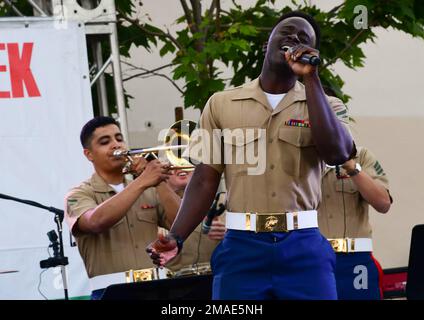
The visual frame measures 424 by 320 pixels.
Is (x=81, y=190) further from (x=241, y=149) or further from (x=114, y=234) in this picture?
(x=241, y=149)

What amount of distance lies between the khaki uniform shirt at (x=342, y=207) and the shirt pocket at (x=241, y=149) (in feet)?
7.21

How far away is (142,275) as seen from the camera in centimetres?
612

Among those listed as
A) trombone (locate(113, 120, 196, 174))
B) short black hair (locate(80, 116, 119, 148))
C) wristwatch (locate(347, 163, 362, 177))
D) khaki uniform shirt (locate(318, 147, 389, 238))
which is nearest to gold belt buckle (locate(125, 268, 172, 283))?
trombone (locate(113, 120, 196, 174))

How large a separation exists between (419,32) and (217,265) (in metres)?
4.95

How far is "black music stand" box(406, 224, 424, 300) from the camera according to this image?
5.66 m

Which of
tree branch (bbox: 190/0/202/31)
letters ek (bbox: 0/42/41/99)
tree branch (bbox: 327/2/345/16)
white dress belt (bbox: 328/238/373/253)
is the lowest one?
white dress belt (bbox: 328/238/373/253)

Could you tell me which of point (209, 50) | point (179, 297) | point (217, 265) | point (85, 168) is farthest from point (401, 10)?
point (217, 265)

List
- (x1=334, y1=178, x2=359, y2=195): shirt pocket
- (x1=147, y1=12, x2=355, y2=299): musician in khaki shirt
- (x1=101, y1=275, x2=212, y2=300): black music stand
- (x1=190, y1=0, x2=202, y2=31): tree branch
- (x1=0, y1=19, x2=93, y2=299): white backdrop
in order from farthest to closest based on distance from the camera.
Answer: (x1=190, y1=0, x2=202, y2=31): tree branch
(x1=0, y1=19, x2=93, y2=299): white backdrop
(x1=334, y1=178, x2=359, y2=195): shirt pocket
(x1=101, y1=275, x2=212, y2=300): black music stand
(x1=147, y1=12, x2=355, y2=299): musician in khaki shirt

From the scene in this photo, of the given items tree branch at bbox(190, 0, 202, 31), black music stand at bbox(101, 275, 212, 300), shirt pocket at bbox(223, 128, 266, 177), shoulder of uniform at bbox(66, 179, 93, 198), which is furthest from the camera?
tree branch at bbox(190, 0, 202, 31)

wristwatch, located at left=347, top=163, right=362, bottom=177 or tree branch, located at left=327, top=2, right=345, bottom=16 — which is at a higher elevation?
tree branch, located at left=327, top=2, right=345, bottom=16

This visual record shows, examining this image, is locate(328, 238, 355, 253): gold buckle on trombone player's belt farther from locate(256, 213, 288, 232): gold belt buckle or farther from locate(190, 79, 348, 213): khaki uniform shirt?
locate(256, 213, 288, 232): gold belt buckle

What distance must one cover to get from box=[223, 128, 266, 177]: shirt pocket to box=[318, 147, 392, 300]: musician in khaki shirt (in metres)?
2.11

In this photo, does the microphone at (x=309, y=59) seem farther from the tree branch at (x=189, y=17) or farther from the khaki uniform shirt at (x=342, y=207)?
the tree branch at (x=189, y=17)
